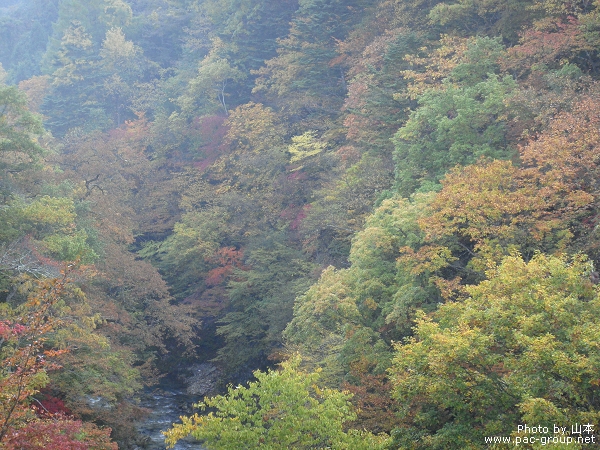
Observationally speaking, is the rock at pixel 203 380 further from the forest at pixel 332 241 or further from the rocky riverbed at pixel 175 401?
the forest at pixel 332 241

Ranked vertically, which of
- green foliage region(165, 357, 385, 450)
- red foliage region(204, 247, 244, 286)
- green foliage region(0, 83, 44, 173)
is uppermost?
green foliage region(0, 83, 44, 173)

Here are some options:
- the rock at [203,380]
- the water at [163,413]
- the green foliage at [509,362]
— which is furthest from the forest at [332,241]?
the rock at [203,380]

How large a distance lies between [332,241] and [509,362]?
14496 millimetres

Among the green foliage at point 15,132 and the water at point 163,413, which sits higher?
the green foliage at point 15,132

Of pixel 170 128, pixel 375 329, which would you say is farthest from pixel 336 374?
pixel 170 128

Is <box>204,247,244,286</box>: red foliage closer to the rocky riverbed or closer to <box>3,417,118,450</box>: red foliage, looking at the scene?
the rocky riverbed

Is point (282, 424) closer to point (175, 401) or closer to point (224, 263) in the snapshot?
point (175, 401)

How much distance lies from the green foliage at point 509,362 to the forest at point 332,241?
48 millimetres

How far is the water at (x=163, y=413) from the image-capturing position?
1895 cm

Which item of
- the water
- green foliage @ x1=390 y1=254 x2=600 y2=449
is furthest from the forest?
the water

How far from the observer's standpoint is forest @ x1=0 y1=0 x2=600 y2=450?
Answer: 9.12 metres

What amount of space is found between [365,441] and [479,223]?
637cm

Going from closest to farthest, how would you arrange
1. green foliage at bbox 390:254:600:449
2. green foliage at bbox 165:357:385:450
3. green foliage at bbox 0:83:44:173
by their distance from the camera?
green foliage at bbox 390:254:600:449, green foliage at bbox 165:357:385:450, green foliage at bbox 0:83:44:173

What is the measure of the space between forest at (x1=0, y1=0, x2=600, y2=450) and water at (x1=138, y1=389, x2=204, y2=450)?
2.51 ft
